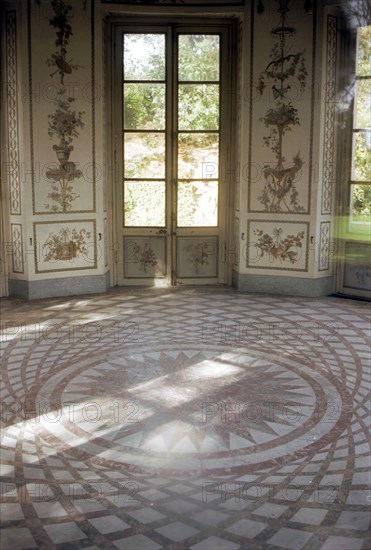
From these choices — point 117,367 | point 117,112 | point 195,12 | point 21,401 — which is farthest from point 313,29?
point 21,401

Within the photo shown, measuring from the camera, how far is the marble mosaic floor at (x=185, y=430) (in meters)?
2.92

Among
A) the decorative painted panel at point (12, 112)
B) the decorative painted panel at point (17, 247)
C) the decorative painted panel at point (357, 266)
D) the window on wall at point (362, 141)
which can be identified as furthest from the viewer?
the decorative painted panel at point (357, 266)

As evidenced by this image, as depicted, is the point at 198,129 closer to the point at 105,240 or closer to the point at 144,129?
the point at 144,129

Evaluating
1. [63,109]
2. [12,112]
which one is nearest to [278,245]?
[63,109]

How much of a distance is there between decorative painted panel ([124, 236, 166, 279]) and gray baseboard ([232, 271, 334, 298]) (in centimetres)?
87

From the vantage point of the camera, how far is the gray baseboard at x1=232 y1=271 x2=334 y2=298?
7.23 m

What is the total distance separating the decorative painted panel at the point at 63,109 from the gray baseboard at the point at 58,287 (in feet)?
2.38

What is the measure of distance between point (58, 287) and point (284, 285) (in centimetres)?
237

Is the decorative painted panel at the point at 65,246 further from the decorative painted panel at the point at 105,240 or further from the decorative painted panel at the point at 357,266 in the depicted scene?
the decorative painted panel at the point at 357,266

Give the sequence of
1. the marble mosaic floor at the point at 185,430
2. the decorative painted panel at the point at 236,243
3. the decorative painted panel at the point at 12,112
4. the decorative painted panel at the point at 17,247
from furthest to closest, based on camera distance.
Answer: the decorative painted panel at the point at 236,243 → the decorative painted panel at the point at 17,247 → the decorative painted panel at the point at 12,112 → the marble mosaic floor at the point at 185,430

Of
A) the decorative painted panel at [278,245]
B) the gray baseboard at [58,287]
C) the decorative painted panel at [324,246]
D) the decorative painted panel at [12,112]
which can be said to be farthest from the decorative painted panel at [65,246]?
the decorative painted panel at [324,246]

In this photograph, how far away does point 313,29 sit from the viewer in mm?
6797

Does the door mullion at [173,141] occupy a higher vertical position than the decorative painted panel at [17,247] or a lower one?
higher

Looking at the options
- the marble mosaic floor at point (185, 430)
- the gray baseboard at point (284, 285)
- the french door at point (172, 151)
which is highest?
the french door at point (172, 151)
